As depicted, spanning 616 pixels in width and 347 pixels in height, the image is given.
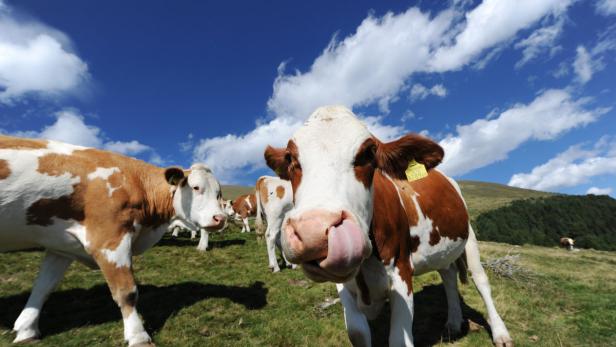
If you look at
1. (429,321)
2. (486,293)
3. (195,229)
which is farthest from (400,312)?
(195,229)

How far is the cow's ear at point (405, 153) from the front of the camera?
3.16 meters

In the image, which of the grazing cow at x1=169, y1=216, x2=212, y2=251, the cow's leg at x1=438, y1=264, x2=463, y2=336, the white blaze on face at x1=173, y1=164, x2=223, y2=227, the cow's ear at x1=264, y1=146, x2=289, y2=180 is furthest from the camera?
the grazing cow at x1=169, y1=216, x2=212, y2=251

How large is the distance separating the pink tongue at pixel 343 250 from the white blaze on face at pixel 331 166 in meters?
0.18

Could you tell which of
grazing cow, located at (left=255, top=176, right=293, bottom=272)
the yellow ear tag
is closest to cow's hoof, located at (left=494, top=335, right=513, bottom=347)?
the yellow ear tag

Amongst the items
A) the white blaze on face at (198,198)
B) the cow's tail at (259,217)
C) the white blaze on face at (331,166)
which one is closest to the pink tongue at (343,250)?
the white blaze on face at (331,166)

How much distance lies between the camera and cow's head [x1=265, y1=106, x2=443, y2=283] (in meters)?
A: 1.87

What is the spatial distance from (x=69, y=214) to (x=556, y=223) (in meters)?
61.8

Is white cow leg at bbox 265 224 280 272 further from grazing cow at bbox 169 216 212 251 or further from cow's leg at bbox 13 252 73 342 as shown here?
cow's leg at bbox 13 252 73 342

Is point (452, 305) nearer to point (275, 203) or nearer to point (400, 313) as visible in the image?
point (400, 313)

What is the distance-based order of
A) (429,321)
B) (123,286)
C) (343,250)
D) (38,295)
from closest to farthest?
(343,250), (123,286), (38,295), (429,321)

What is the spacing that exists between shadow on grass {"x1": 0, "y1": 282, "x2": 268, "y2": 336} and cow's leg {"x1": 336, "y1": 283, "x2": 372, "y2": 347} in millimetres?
3741

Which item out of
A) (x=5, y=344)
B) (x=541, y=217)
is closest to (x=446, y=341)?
(x=5, y=344)

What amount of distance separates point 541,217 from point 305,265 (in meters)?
63.5

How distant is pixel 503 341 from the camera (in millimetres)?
5012
